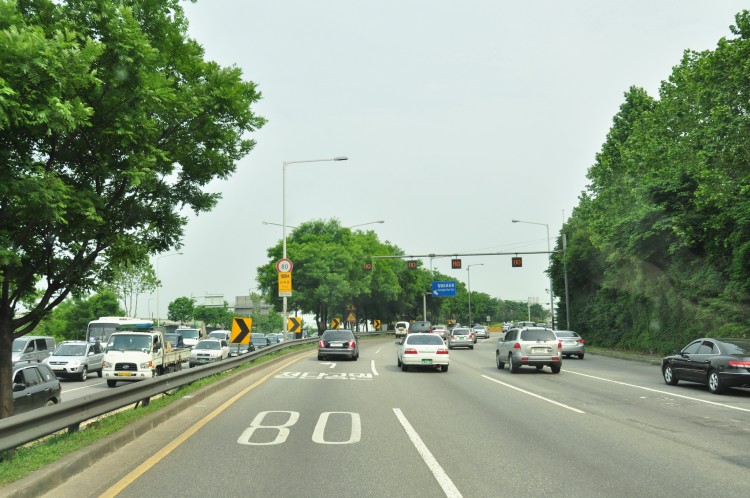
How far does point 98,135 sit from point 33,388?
8.04m

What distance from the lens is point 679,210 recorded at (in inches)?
1190

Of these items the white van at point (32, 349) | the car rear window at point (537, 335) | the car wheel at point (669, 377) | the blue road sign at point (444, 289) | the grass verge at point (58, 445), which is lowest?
the car wheel at point (669, 377)

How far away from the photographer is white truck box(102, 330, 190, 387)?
21.6 meters

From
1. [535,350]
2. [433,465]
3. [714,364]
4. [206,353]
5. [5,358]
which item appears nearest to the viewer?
[433,465]

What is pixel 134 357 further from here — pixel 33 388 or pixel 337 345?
pixel 337 345

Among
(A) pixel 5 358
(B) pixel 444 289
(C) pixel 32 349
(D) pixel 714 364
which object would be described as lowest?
(D) pixel 714 364

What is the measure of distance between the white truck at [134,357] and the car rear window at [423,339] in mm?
9142

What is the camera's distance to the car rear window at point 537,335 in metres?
23.1

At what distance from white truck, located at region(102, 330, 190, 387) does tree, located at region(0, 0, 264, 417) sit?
10.3 metres

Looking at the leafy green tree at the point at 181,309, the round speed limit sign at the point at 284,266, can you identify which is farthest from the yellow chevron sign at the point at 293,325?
the leafy green tree at the point at 181,309

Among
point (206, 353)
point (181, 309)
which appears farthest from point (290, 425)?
point (181, 309)

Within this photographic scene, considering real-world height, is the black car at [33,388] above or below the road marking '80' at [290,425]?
above

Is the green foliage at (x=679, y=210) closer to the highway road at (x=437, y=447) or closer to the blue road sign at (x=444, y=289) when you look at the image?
the highway road at (x=437, y=447)

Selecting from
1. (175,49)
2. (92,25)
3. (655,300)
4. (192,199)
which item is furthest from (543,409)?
(655,300)
